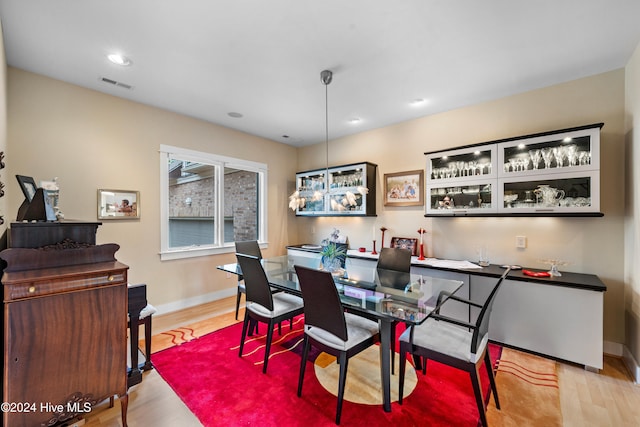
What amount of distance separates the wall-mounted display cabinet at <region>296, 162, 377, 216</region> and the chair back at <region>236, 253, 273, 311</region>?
1.61m

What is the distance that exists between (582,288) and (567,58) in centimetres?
211

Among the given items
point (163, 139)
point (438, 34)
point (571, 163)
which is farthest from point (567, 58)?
point (163, 139)

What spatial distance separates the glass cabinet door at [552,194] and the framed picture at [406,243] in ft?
3.98

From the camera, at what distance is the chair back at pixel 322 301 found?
1.85 metres

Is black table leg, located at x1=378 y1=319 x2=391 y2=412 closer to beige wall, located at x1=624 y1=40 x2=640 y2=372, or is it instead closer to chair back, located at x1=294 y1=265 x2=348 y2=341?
chair back, located at x1=294 y1=265 x2=348 y2=341

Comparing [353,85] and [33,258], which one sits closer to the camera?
[33,258]

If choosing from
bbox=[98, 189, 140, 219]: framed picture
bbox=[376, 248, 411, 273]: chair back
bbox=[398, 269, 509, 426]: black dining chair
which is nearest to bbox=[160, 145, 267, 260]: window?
bbox=[98, 189, 140, 219]: framed picture

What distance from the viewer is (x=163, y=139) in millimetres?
3752

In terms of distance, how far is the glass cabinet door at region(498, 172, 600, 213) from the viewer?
2.59m

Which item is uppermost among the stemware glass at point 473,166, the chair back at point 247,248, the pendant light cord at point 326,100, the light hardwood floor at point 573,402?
the pendant light cord at point 326,100

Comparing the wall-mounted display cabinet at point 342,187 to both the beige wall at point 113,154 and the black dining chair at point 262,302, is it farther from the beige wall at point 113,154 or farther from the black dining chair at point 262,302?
the black dining chair at point 262,302

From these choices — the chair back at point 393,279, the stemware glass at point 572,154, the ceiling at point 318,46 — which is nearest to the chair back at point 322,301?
the chair back at point 393,279

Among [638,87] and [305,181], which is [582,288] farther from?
[305,181]

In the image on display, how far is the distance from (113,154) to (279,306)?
2786mm
